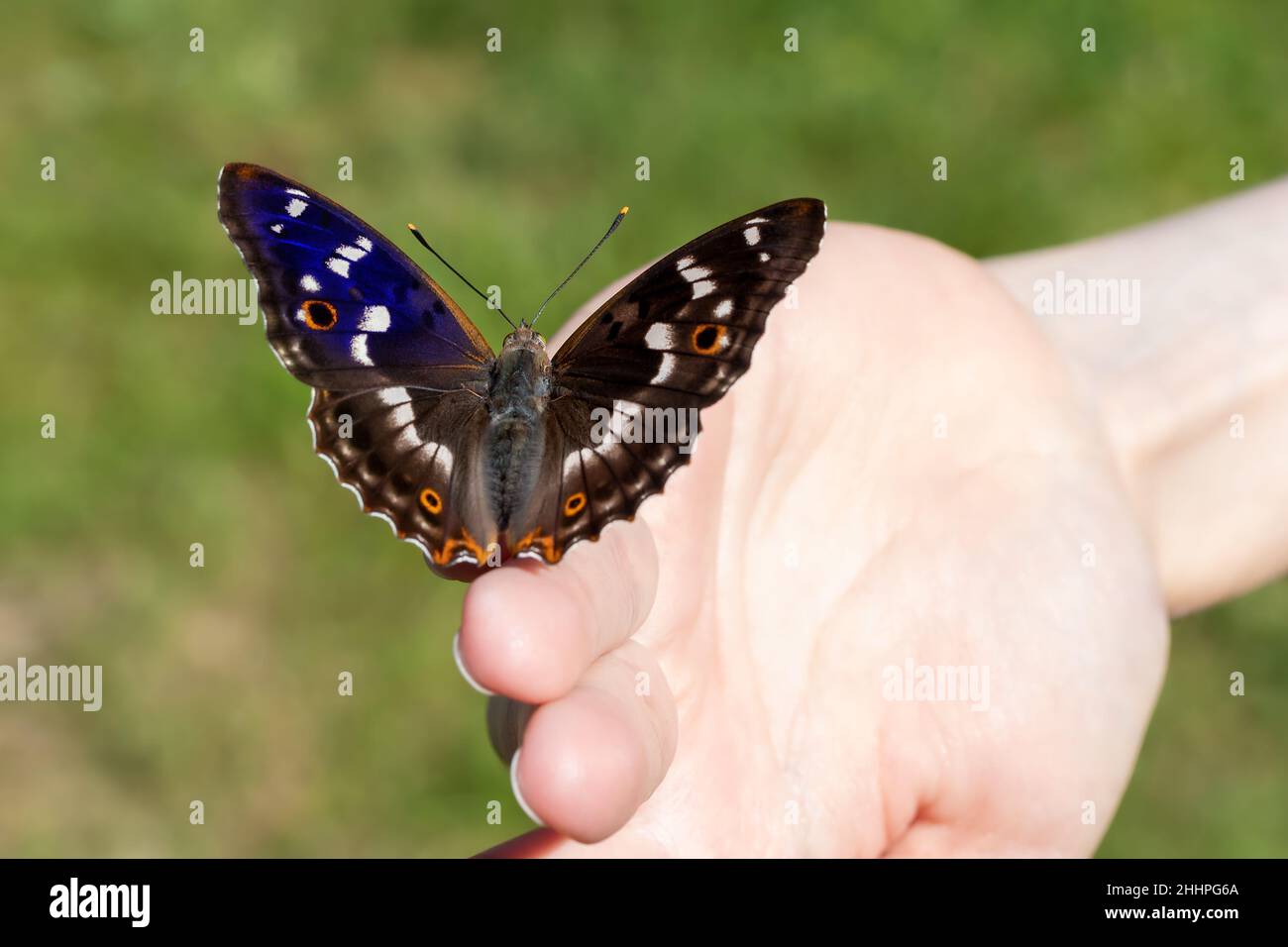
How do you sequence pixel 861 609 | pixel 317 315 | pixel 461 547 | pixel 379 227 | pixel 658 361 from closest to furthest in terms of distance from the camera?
1. pixel 461 547
2. pixel 658 361
3. pixel 317 315
4. pixel 861 609
5. pixel 379 227

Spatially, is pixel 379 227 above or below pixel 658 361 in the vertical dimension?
above

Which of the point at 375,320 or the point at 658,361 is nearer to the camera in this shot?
the point at 658,361

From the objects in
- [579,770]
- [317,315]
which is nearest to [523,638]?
[579,770]

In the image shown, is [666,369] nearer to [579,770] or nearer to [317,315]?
[317,315]

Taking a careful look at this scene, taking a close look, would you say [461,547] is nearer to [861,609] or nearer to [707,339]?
[707,339]

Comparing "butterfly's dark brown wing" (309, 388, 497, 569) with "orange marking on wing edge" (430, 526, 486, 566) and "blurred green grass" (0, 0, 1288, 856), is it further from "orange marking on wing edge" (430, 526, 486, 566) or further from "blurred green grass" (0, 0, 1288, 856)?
"blurred green grass" (0, 0, 1288, 856)

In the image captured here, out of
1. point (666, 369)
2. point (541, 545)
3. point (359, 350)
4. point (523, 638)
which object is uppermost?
point (359, 350)

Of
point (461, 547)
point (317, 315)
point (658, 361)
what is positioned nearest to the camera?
point (461, 547)

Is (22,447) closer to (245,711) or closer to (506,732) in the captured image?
(245,711)
